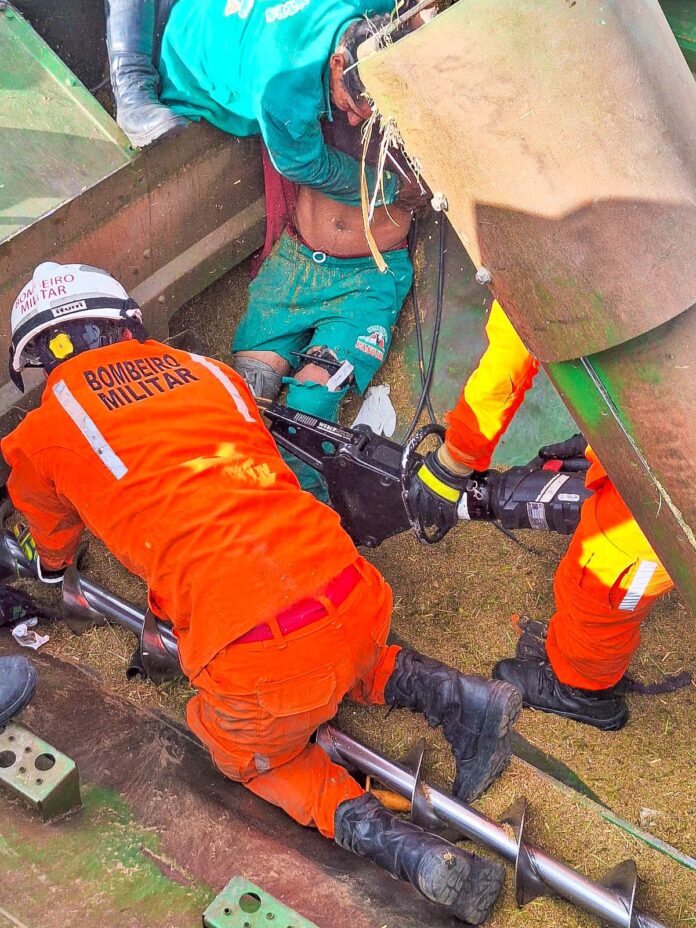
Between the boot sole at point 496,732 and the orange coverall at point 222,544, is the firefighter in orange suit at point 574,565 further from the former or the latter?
the orange coverall at point 222,544

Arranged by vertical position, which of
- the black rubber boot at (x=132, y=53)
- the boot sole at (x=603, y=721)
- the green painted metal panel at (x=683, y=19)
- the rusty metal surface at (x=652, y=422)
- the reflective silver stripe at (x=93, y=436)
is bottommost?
the boot sole at (x=603, y=721)

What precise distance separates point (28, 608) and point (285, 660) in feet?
4.26

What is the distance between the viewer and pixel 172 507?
2.64 m

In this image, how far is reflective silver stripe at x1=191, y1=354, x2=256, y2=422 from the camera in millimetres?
2910

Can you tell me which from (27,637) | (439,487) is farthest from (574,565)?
(27,637)

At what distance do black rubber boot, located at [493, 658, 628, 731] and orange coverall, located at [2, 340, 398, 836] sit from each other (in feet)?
2.58

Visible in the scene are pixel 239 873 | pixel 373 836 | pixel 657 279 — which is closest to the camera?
pixel 657 279

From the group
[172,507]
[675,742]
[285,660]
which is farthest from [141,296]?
[675,742]

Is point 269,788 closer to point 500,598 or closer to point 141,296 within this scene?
point 500,598

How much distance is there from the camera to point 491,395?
2.96 meters

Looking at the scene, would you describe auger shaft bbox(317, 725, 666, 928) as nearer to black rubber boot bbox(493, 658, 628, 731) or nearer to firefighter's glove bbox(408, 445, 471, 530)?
black rubber boot bbox(493, 658, 628, 731)

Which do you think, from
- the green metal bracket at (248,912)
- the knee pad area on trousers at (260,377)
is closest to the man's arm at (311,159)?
the knee pad area on trousers at (260,377)

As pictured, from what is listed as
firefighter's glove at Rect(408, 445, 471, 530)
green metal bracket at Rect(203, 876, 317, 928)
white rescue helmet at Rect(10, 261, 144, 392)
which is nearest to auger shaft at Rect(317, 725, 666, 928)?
firefighter's glove at Rect(408, 445, 471, 530)

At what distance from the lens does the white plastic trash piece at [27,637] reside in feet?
11.3
